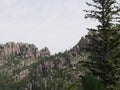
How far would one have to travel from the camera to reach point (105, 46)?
36.7 m

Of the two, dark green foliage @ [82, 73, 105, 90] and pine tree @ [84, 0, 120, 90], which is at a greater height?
pine tree @ [84, 0, 120, 90]

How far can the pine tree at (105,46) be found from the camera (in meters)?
34.8

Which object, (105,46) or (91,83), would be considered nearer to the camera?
(91,83)

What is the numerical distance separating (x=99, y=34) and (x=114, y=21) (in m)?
2.45

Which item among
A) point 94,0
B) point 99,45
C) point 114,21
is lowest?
point 99,45

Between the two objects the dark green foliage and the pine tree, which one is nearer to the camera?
A: the dark green foliage

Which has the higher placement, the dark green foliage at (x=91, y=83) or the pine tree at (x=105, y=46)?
the pine tree at (x=105, y=46)

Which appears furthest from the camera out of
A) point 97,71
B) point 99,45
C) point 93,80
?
point 99,45

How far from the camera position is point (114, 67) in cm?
3516

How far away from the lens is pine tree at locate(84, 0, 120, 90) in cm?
3475

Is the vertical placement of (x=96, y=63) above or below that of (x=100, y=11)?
below

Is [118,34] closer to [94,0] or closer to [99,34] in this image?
[99,34]

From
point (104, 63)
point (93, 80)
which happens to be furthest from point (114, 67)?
point (93, 80)

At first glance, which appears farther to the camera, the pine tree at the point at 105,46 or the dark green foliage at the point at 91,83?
the pine tree at the point at 105,46
